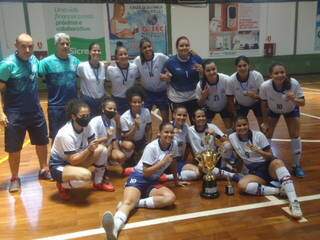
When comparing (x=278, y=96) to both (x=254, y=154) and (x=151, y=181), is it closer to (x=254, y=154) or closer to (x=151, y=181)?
(x=254, y=154)

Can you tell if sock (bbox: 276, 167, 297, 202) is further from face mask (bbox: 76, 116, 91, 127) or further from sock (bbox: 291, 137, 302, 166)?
face mask (bbox: 76, 116, 91, 127)

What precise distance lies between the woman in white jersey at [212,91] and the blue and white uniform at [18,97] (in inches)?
75.3

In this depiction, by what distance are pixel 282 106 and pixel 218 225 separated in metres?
1.71

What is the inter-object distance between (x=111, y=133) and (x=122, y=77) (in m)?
0.82

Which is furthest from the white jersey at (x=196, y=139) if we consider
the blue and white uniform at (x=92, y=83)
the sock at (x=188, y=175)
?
the blue and white uniform at (x=92, y=83)

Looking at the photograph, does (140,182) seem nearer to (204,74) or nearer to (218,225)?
(218,225)

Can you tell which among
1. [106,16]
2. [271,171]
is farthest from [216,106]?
[106,16]

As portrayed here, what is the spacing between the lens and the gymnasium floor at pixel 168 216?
9.59 feet

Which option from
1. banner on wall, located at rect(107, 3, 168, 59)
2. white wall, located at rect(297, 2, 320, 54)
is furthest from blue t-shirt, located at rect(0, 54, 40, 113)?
white wall, located at rect(297, 2, 320, 54)

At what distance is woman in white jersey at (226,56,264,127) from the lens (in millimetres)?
4289

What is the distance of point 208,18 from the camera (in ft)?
36.2

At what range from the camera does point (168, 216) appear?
3.22 m

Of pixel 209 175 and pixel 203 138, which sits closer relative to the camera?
pixel 209 175

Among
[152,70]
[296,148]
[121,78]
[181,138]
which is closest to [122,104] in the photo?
[121,78]
